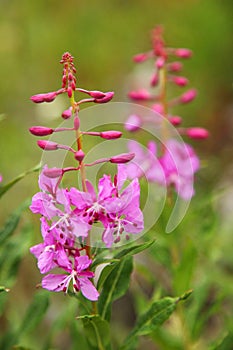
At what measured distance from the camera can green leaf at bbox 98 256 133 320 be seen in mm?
2227

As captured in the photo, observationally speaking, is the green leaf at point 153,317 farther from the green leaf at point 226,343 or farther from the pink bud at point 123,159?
the pink bud at point 123,159

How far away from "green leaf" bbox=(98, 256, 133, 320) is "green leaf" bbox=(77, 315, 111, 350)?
6 centimetres

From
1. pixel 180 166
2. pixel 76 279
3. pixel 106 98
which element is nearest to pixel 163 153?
pixel 180 166

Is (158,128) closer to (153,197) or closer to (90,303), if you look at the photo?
(153,197)

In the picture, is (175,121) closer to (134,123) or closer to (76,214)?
(134,123)

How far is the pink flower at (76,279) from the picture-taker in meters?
1.92

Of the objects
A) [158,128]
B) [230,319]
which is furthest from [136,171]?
[230,319]

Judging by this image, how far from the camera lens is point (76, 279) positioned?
76.8 inches

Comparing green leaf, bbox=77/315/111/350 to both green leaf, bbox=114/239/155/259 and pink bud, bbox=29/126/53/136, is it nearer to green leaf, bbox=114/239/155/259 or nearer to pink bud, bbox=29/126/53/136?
green leaf, bbox=114/239/155/259

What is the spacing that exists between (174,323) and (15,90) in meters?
4.35

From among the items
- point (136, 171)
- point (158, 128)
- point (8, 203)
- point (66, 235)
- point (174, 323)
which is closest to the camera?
point (66, 235)

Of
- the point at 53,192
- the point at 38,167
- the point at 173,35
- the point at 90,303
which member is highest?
the point at 173,35

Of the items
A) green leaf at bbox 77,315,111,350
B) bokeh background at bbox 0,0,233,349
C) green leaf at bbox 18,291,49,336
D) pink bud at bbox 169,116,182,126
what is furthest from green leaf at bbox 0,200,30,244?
bokeh background at bbox 0,0,233,349

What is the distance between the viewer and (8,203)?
5258mm
